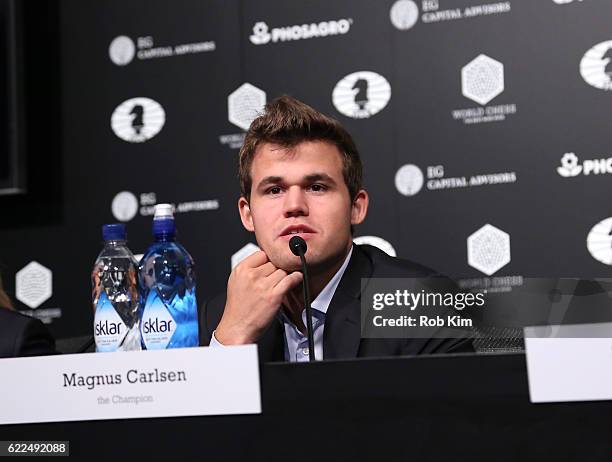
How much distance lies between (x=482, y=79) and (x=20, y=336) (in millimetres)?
1545

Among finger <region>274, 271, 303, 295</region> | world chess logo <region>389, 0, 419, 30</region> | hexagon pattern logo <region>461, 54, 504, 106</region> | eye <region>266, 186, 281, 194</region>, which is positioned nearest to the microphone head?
finger <region>274, 271, 303, 295</region>

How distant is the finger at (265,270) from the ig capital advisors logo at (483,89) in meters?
1.33

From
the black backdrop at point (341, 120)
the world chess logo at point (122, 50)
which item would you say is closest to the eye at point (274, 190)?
the black backdrop at point (341, 120)

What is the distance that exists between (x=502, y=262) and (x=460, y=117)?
0.43 metres

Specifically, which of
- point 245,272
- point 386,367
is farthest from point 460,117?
point 386,367

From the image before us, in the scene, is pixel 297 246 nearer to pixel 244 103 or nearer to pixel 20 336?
pixel 20 336

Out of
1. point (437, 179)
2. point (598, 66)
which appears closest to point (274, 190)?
point (437, 179)

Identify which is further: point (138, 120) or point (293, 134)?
point (138, 120)

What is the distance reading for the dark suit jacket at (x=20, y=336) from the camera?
5.24 ft

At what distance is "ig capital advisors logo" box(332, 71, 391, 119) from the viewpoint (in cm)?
270

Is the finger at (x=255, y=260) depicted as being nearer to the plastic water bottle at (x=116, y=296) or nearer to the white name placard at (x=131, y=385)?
the plastic water bottle at (x=116, y=296)

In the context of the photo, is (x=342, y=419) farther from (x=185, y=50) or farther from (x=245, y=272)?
(x=185, y=50)

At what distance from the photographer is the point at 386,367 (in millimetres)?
820

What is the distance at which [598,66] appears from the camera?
8.29ft
